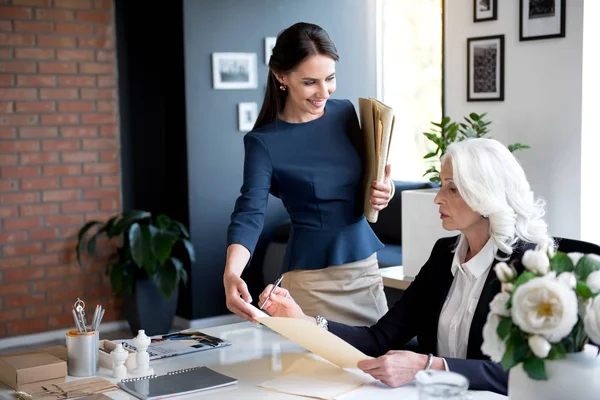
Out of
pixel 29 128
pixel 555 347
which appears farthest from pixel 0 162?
pixel 555 347

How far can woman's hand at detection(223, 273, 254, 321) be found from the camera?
6.93 ft

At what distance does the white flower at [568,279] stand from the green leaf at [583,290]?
0.04 ft

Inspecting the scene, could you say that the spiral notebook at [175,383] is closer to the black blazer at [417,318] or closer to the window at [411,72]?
the black blazer at [417,318]

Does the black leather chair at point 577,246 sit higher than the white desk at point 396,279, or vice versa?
the black leather chair at point 577,246

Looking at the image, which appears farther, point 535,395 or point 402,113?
point 402,113

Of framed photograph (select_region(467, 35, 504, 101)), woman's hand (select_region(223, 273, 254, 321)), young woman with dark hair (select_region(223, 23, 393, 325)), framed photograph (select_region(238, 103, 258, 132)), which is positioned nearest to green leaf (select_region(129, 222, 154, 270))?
framed photograph (select_region(238, 103, 258, 132))

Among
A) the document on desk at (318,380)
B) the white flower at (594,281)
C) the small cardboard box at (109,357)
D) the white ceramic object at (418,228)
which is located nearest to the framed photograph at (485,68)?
the white ceramic object at (418,228)

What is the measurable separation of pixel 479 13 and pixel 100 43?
248 cm

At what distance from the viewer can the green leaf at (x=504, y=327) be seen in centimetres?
146

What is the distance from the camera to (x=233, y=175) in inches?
218

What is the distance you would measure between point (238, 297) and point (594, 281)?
987 millimetres

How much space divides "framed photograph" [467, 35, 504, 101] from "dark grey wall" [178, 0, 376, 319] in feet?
4.86

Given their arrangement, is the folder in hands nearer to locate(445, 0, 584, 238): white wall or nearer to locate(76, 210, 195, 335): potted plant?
locate(445, 0, 584, 238): white wall

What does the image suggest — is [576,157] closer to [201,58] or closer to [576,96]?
[576,96]
